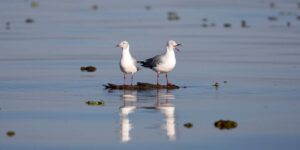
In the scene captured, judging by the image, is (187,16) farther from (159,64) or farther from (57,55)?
(159,64)

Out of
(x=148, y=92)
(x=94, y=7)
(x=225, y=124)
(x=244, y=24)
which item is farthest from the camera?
(x=94, y=7)

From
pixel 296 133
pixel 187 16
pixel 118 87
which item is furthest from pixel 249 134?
pixel 187 16

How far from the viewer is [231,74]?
25.2 m

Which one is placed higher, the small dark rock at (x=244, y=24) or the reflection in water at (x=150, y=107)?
the small dark rock at (x=244, y=24)

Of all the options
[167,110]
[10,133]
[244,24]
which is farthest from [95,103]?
[244,24]

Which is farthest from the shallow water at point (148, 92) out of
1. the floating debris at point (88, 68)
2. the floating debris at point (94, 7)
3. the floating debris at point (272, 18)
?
the floating debris at point (94, 7)

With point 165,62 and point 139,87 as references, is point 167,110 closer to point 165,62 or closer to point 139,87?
point 139,87

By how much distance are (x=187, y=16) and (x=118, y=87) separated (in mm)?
Result: 25860

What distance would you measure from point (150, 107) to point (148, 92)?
2.56 m

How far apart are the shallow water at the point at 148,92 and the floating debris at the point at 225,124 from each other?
0.62ft

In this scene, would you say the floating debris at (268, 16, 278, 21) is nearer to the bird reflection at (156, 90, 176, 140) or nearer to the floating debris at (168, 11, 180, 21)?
the floating debris at (168, 11, 180, 21)

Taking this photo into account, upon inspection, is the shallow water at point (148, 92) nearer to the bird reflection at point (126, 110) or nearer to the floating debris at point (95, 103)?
the bird reflection at point (126, 110)

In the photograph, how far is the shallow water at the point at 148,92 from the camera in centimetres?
1625

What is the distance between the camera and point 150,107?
19531mm
